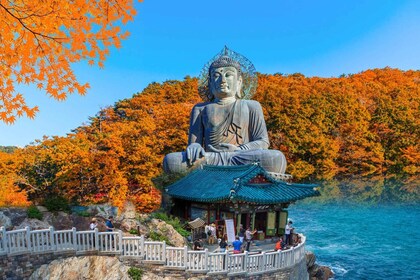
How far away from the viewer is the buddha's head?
20.7 meters

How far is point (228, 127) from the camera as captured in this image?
67.3 feet

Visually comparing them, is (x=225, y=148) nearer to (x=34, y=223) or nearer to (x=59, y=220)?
(x=59, y=220)

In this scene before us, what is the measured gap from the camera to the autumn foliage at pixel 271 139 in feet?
83.3

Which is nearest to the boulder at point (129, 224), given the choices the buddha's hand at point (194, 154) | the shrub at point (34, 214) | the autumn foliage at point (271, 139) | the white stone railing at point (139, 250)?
the white stone railing at point (139, 250)

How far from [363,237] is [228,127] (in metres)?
13.1

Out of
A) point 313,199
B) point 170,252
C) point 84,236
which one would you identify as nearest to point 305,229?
point 313,199

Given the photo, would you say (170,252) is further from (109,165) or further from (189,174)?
(109,165)

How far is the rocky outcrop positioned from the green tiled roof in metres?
3.60

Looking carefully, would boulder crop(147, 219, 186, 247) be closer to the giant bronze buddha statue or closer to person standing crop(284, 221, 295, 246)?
person standing crop(284, 221, 295, 246)

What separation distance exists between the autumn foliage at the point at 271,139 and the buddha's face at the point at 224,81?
7641 mm

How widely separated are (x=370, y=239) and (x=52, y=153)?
23922 mm

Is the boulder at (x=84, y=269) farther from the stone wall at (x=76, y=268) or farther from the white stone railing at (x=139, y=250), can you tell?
the white stone railing at (x=139, y=250)

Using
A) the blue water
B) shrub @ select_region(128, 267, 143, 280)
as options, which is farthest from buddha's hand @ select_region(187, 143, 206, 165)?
the blue water

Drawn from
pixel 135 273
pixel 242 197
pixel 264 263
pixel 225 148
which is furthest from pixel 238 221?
pixel 135 273
